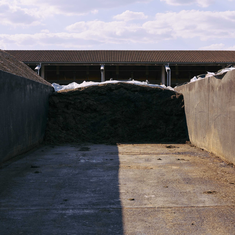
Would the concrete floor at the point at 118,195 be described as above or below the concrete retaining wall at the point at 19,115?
below

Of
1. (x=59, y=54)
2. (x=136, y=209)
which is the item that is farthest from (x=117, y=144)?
(x=59, y=54)

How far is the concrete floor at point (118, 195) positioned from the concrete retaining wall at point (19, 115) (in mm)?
494

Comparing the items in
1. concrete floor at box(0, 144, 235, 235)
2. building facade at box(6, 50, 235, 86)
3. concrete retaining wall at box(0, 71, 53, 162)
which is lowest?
concrete floor at box(0, 144, 235, 235)

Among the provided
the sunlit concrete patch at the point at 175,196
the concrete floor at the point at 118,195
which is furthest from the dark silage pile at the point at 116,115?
the sunlit concrete patch at the point at 175,196

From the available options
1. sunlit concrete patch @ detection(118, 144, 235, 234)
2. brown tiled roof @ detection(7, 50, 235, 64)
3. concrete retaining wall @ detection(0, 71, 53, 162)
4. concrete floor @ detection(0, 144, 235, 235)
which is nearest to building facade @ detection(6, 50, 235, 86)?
brown tiled roof @ detection(7, 50, 235, 64)

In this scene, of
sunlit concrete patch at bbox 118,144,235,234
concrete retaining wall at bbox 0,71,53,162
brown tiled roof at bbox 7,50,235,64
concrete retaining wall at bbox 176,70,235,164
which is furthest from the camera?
brown tiled roof at bbox 7,50,235,64

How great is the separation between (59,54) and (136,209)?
2488cm

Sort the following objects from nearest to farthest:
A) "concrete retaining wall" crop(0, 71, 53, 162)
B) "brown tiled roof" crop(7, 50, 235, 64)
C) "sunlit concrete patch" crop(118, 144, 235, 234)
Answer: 1. "sunlit concrete patch" crop(118, 144, 235, 234)
2. "concrete retaining wall" crop(0, 71, 53, 162)
3. "brown tiled roof" crop(7, 50, 235, 64)

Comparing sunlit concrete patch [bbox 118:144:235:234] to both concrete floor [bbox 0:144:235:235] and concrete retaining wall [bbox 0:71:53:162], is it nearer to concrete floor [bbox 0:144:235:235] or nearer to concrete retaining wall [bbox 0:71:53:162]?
concrete floor [bbox 0:144:235:235]

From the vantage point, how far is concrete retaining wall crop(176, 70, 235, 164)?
606 centimetres

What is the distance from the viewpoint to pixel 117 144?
9.35 metres

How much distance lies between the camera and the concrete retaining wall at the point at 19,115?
20.4 ft

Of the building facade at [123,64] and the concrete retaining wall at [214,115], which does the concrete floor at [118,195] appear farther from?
the building facade at [123,64]

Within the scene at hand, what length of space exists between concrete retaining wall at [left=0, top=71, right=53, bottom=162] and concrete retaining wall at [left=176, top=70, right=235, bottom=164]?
465cm
